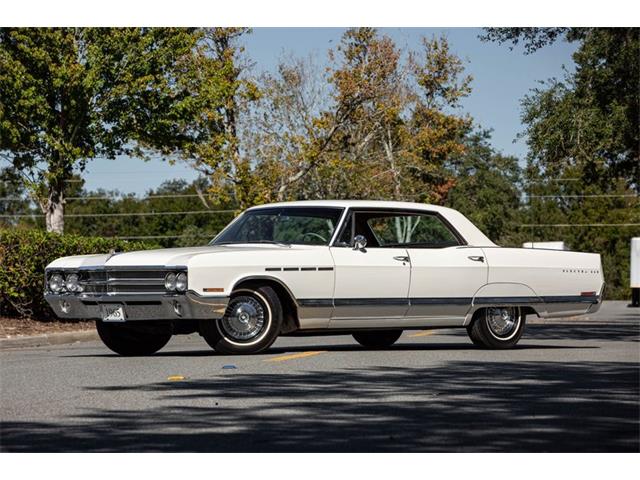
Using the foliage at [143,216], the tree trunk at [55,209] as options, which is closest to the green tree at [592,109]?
the tree trunk at [55,209]

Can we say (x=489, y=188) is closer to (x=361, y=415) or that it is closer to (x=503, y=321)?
(x=503, y=321)

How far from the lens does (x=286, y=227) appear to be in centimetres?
1414

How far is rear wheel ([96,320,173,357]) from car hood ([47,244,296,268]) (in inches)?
27.1

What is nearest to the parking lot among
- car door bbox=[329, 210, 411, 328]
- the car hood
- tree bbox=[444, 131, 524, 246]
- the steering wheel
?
car door bbox=[329, 210, 411, 328]

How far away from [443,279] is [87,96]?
20.0 metres

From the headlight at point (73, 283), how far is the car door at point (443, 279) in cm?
361

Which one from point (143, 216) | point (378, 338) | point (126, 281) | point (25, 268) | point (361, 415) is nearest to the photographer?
point (361, 415)

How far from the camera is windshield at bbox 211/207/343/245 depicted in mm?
14023

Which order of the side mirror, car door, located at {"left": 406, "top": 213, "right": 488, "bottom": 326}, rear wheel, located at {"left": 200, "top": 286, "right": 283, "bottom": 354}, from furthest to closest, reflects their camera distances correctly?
car door, located at {"left": 406, "top": 213, "right": 488, "bottom": 326}
the side mirror
rear wheel, located at {"left": 200, "top": 286, "right": 283, "bottom": 354}

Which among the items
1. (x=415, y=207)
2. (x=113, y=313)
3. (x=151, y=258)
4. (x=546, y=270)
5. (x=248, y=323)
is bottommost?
(x=248, y=323)

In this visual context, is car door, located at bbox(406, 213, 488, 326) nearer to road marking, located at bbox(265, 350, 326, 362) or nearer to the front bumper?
road marking, located at bbox(265, 350, 326, 362)

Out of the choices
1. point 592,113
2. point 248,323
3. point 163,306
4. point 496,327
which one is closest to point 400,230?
point 496,327
